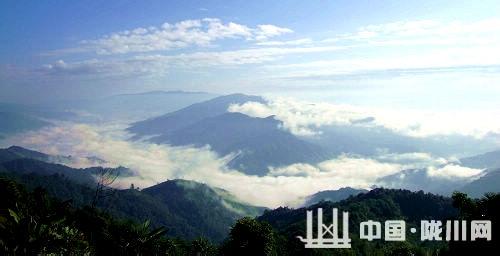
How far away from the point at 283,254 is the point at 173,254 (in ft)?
95.5

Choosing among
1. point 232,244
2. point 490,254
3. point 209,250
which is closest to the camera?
point 490,254

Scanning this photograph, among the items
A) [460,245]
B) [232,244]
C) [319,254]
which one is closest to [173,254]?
[319,254]

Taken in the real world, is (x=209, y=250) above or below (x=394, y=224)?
below

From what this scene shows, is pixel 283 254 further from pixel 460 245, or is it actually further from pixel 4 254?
pixel 4 254

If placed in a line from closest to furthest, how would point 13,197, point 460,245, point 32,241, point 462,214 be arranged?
point 32,241
point 460,245
point 462,214
point 13,197

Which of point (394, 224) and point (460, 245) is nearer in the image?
point (460, 245)

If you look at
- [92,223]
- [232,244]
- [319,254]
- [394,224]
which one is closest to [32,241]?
[394,224]

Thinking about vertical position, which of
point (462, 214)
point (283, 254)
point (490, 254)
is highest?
point (462, 214)

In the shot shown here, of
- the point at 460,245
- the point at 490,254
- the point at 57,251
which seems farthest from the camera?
the point at 460,245

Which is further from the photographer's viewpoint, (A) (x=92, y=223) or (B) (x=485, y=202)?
(A) (x=92, y=223)

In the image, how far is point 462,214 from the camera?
54312 millimetres

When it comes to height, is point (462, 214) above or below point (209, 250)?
above

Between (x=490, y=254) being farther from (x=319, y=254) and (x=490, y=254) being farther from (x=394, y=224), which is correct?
(x=319, y=254)

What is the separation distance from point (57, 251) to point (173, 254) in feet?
301
